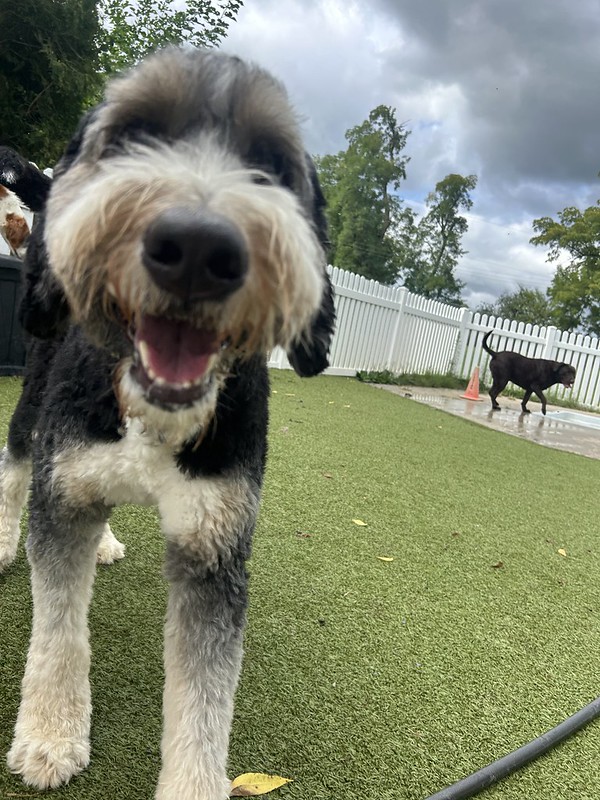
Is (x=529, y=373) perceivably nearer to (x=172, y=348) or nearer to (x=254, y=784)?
(x=254, y=784)

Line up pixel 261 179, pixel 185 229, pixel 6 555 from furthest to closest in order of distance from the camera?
Answer: pixel 6 555 < pixel 261 179 < pixel 185 229

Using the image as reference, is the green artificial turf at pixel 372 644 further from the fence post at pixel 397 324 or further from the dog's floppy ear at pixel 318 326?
the fence post at pixel 397 324

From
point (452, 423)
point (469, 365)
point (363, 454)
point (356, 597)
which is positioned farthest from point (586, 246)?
point (356, 597)

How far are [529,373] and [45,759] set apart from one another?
11.4 m

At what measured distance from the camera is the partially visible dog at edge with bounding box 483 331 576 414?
38.2 feet

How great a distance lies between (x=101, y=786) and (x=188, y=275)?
4.95 ft

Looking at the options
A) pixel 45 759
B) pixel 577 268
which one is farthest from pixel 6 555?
pixel 577 268

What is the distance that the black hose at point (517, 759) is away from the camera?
1899 millimetres

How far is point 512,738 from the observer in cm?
223

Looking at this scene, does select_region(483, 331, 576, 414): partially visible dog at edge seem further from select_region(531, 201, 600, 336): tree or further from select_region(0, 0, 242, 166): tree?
select_region(531, 201, 600, 336): tree

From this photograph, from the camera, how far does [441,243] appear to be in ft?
157

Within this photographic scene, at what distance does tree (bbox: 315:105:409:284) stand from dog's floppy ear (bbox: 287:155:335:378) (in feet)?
128

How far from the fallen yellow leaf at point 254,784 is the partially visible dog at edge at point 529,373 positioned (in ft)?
34.5

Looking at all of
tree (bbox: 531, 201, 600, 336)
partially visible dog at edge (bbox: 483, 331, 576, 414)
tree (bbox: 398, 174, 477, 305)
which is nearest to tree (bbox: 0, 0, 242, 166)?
partially visible dog at edge (bbox: 483, 331, 576, 414)
